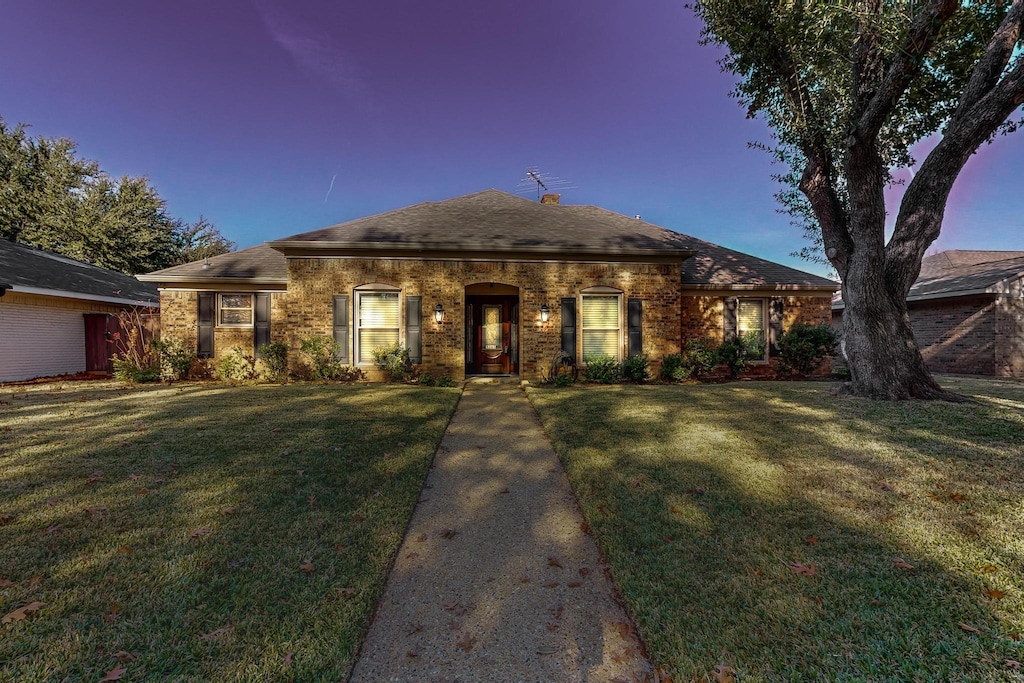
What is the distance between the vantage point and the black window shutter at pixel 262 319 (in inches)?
427

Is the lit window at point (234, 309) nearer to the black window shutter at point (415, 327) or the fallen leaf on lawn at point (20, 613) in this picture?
the black window shutter at point (415, 327)

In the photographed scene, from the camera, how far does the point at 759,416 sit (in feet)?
20.4

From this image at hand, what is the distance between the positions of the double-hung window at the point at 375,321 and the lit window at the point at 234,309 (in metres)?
3.54

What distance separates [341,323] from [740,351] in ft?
34.0

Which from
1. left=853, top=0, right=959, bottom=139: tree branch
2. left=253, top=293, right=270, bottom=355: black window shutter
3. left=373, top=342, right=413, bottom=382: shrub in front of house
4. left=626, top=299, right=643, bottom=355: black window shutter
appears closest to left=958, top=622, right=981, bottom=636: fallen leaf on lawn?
left=853, top=0, right=959, bottom=139: tree branch

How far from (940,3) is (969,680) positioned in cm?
862

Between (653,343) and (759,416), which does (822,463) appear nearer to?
(759,416)

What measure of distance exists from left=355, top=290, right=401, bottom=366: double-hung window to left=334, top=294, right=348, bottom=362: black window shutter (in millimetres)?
257

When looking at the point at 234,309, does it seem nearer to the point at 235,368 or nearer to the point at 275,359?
the point at 235,368

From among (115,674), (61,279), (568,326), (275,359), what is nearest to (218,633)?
(115,674)

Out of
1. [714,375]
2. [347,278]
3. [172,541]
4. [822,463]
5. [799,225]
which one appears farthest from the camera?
[799,225]

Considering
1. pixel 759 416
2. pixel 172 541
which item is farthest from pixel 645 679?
pixel 759 416

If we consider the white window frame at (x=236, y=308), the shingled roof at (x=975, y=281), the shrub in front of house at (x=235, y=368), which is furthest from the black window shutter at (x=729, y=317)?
the white window frame at (x=236, y=308)

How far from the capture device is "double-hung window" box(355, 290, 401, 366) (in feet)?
32.8
